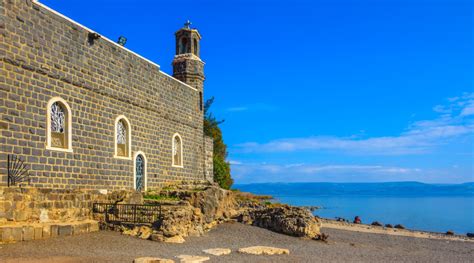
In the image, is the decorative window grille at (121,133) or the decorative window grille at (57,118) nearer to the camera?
the decorative window grille at (57,118)

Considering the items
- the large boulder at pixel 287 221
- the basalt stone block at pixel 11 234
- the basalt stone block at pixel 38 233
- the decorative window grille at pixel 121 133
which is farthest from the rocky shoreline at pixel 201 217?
the basalt stone block at pixel 11 234

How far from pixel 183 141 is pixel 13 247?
15.3 m

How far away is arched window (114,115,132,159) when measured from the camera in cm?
2131

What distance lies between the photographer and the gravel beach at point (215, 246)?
13.0 m

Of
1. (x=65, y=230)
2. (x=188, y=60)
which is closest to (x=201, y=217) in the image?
(x=65, y=230)

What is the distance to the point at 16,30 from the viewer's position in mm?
15617

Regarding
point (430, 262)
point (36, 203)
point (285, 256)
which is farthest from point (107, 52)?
point (430, 262)

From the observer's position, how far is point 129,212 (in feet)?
60.1

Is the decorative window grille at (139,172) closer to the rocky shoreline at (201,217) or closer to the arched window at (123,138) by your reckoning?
the rocky shoreline at (201,217)

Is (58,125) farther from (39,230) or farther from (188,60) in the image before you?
(188,60)

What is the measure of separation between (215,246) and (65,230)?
200 inches

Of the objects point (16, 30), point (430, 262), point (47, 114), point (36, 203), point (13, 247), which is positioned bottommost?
point (430, 262)

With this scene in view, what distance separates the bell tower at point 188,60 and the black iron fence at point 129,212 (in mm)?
12809

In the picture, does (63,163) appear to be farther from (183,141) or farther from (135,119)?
(183,141)
